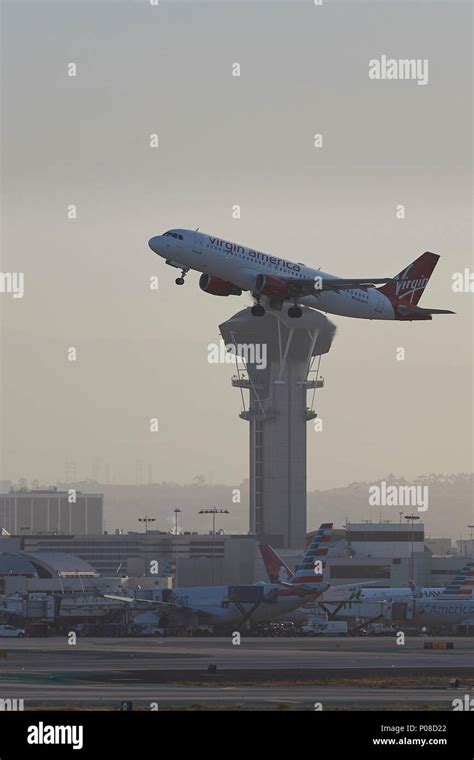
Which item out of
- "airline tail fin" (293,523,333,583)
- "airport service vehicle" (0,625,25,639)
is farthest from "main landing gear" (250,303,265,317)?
"airline tail fin" (293,523,333,583)

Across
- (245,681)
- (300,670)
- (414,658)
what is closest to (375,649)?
(414,658)

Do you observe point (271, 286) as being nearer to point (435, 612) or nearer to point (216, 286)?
point (216, 286)

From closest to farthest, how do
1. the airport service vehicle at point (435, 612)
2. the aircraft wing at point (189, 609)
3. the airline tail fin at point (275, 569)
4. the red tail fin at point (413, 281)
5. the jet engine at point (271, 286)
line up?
the jet engine at point (271, 286), the red tail fin at point (413, 281), the airport service vehicle at point (435, 612), the aircraft wing at point (189, 609), the airline tail fin at point (275, 569)

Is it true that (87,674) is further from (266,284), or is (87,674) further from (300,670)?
(266,284)

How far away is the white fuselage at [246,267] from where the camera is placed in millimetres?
116688

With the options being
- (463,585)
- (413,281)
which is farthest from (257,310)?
(463,585)

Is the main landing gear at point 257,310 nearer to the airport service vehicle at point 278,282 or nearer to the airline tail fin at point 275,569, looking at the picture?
the airport service vehicle at point 278,282

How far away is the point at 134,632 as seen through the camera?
167000 millimetres

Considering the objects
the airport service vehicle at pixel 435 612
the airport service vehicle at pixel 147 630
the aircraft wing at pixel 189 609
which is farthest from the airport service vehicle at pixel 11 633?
the airport service vehicle at pixel 435 612

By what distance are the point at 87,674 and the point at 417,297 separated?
5934 centimetres

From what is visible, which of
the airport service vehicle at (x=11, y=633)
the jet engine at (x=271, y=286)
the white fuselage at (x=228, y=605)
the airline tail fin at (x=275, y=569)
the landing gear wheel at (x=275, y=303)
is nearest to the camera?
the jet engine at (x=271, y=286)

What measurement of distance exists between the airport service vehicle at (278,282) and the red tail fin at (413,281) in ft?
0.30

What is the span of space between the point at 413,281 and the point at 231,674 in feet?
182

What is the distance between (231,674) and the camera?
97438mm
